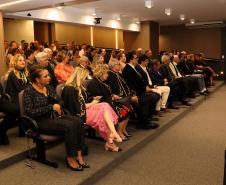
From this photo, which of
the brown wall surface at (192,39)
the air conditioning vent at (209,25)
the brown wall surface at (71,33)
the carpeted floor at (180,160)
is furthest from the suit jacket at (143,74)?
the brown wall surface at (192,39)

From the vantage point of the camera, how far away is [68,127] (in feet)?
9.90

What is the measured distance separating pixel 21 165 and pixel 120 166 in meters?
1.17

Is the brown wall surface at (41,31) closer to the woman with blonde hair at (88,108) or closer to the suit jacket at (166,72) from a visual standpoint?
the suit jacket at (166,72)

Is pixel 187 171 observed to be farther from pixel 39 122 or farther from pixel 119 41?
pixel 119 41

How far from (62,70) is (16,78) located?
4.50ft

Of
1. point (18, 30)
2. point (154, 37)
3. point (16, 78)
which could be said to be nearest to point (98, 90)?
point (16, 78)

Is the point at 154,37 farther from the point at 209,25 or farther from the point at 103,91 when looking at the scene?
the point at 103,91

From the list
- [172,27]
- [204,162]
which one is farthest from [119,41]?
[204,162]

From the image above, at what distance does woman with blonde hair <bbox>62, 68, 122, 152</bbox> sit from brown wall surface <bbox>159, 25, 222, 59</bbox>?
11.1 meters

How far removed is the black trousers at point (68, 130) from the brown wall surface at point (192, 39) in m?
11.8

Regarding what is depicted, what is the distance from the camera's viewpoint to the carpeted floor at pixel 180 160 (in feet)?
10.6

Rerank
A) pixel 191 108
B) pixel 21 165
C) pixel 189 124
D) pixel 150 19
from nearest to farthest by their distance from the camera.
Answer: pixel 21 165 < pixel 189 124 < pixel 191 108 < pixel 150 19

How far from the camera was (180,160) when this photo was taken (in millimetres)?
3770

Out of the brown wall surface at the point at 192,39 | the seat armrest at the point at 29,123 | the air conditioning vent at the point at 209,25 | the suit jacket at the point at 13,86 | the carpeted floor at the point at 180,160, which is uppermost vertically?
the air conditioning vent at the point at 209,25
